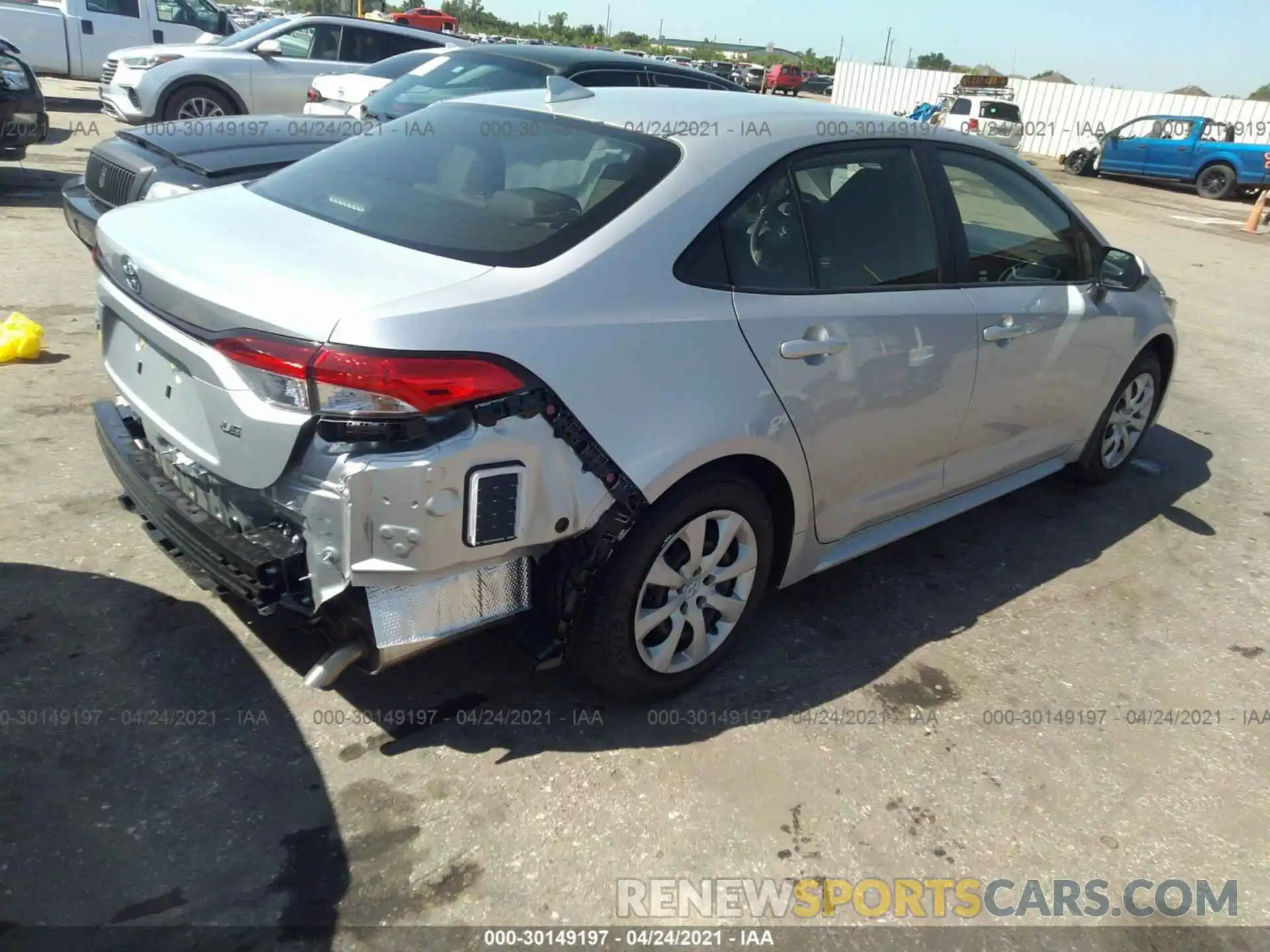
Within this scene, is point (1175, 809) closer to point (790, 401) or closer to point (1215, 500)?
point (790, 401)

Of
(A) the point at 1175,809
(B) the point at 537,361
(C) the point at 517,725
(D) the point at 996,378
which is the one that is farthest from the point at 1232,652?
(B) the point at 537,361

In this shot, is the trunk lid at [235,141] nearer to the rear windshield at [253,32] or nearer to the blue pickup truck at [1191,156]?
the rear windshield at [253,32]

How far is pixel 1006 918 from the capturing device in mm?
2498

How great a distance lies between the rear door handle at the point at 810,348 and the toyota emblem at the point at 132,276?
1.83 meters

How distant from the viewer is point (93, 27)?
53.2ft

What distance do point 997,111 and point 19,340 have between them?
26.1 meters

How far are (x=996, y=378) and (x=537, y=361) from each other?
81.4 inches

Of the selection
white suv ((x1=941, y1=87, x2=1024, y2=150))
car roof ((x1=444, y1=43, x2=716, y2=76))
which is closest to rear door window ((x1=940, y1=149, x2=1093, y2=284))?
car roof ((x1=444, y1=43, x2=716, y2=76))

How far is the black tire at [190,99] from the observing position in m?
11.0

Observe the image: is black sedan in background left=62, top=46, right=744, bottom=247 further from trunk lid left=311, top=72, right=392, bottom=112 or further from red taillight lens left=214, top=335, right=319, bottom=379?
red taillight lens left=214, top=335, right=319, bottom=379

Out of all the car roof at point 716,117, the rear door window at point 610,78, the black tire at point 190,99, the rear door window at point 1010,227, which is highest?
the car roof at point 716,117

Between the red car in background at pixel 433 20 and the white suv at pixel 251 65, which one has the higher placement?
the red car in background at pixel 433 20

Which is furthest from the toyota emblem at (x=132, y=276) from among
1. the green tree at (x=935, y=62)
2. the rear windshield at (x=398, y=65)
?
the green tree at (x=935, y=62)

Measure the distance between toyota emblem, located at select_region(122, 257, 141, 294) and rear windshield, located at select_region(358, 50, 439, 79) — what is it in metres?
6.97
